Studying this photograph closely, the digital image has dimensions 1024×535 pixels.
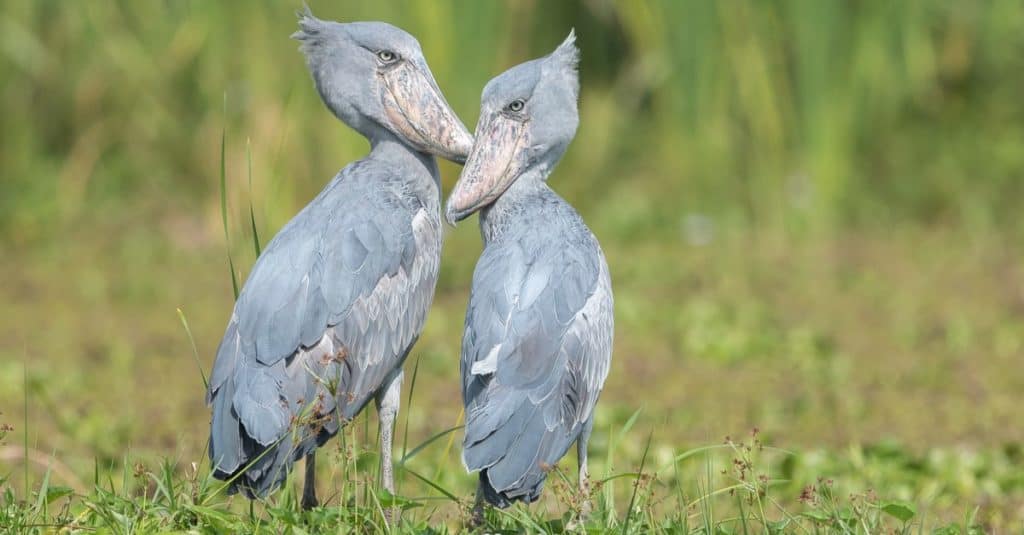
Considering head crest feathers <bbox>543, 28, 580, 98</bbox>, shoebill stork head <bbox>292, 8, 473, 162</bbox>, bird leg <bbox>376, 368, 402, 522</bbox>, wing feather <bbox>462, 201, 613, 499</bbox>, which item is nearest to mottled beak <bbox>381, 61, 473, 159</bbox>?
shoebill stork head <bbox>292, 8, 473, 162</bbox>

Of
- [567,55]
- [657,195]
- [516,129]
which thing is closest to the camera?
[516,129]

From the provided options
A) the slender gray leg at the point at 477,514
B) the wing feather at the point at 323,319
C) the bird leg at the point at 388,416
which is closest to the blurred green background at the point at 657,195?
the bird leg at the point at 388,416

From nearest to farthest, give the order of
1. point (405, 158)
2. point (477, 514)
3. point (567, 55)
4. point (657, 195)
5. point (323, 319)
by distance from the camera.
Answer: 1. point (477, 514)
2. point (323, 319)
3. point (567, 55)
4. point (405, 158)
5. point (657, 195)

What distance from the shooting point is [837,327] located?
6.93 metres

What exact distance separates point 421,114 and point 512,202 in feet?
1.12

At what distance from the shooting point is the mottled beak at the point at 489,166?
3662mm

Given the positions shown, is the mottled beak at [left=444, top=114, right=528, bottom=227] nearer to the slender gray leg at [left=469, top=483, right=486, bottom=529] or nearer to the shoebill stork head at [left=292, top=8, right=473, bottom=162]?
the shoebill stork head at [left=292, top=8, right=473, bottom=162]

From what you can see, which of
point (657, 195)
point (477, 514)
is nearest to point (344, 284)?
point (477, 514)

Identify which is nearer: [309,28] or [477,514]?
[477,514]

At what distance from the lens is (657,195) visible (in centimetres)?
888

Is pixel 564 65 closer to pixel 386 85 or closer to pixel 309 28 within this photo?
pixel 386 85

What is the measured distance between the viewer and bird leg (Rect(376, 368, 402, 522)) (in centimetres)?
366

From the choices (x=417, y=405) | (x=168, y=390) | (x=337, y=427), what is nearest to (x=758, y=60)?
(x=417, y=405)

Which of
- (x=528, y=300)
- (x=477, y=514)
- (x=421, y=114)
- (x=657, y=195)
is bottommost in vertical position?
(x=657, y=195)
